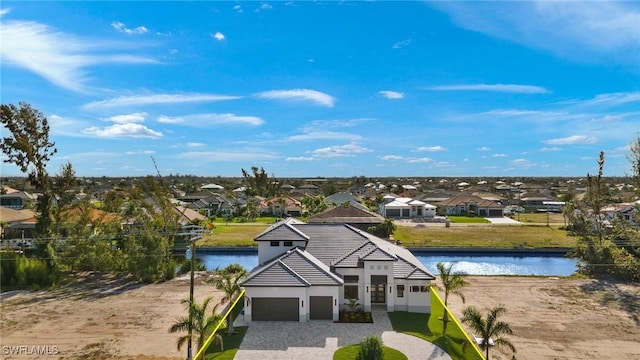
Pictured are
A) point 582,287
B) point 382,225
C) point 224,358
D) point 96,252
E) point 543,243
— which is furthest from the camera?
point 382,225

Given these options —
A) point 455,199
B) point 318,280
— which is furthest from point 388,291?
point 455,199

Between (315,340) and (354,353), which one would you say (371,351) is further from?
(315,340)

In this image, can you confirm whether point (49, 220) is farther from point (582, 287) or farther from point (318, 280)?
point (582, 287)

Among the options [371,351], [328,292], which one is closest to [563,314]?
[328,292]

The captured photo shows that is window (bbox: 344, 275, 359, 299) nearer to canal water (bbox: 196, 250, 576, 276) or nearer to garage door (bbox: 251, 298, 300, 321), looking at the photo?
garage door (bbox: 251, 298, 300, 321)

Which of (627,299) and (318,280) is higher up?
(318,280)

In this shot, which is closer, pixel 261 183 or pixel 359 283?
pixel 359 283
